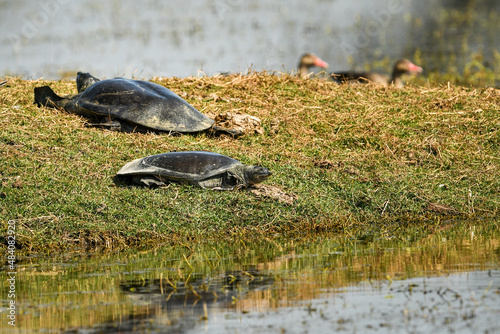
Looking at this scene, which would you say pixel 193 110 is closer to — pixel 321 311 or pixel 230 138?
pixel 230 138

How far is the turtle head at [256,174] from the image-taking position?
6541 millimetres

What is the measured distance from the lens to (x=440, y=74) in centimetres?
1823

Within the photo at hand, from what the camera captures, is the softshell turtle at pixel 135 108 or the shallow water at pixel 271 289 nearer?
the shallow water at pixel 271 289

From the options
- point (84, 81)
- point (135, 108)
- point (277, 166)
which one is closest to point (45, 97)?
point (84, 81)

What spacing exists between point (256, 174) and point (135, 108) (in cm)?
250

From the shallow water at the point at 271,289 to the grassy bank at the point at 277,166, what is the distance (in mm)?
611

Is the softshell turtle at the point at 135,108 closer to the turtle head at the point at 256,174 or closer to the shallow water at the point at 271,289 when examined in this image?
the turtle head at the point at 256,174

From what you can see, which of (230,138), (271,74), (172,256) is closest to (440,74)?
(271,74)

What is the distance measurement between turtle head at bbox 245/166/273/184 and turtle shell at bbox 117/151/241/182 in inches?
10.0

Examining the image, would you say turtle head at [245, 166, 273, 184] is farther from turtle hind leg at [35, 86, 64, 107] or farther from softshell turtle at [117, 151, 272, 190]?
turtle hind leg at [35, 86, 64, 107]

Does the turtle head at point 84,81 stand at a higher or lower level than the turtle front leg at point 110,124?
higher
